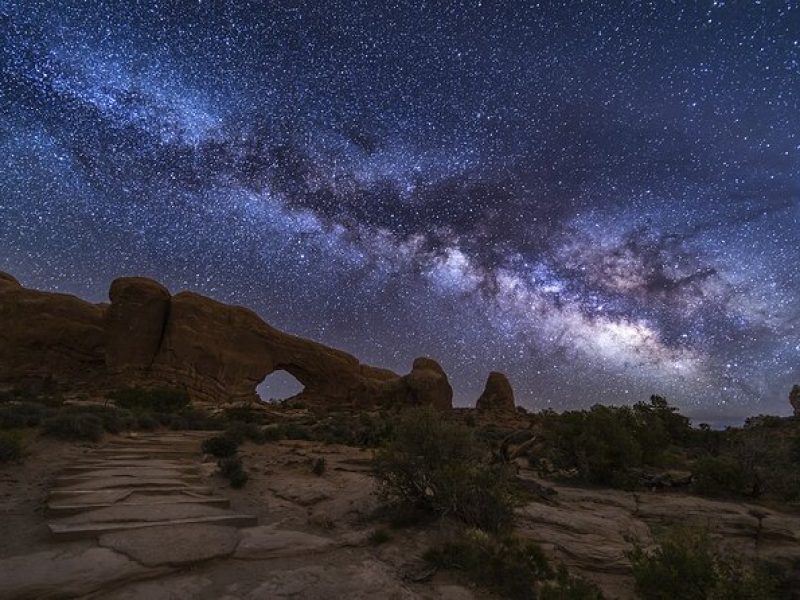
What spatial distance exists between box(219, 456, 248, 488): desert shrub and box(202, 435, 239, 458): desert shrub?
207 cm

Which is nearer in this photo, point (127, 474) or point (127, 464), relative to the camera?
point (127, 474)

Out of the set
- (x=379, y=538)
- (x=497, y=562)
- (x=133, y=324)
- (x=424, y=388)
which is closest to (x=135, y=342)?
(x=133, y=324)

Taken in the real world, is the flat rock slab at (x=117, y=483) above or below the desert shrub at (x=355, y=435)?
below

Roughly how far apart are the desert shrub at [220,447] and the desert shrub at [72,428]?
296 cm

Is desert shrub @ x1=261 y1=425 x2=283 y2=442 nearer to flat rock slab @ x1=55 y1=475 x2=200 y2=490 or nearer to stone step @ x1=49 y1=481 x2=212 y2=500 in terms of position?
flat rock slab @ x1=55 y1=475 x2=200 y2=490

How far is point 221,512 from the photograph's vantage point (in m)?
7.39

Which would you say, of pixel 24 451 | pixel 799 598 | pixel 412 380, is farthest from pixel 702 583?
pixel 412 380

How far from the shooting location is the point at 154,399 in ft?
90.7

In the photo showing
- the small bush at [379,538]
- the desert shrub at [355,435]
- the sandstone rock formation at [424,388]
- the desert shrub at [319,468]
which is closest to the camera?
the small bush at [379,538]

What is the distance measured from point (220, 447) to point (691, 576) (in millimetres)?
11514

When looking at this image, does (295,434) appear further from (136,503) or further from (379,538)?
(379,538)

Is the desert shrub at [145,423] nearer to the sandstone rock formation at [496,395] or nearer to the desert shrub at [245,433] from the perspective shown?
the desert shrub at [245,433]

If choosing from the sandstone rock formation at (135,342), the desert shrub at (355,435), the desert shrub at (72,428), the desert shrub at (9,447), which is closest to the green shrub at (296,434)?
the desert shrub at (355,435)

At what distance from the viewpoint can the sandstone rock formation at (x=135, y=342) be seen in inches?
1422
